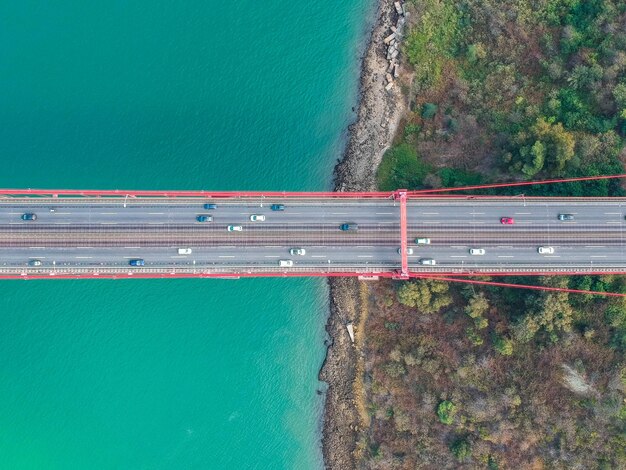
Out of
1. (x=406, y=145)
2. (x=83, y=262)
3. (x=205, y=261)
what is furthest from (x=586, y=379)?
(x=83, y=262)

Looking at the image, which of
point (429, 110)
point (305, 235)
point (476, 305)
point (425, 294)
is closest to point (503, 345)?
point (476, 305)

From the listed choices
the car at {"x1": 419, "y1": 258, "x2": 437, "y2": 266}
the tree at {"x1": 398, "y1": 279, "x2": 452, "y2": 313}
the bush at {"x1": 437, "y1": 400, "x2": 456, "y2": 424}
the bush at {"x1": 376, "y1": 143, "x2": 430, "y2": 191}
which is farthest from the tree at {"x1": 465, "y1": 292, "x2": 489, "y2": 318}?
the bush at {"x1": 376, "y1": 143, "x2": 430, "y2": 191}

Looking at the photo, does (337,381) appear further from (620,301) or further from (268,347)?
(620,301)

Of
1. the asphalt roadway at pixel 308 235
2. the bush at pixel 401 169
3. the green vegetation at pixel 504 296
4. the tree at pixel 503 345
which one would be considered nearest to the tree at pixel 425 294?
the green vegetation at pixel 504 296

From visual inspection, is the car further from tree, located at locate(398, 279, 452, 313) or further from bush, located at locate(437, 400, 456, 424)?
bush, located at locate(437, 400, 456, 424)

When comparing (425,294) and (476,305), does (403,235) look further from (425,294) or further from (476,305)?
(476,305)

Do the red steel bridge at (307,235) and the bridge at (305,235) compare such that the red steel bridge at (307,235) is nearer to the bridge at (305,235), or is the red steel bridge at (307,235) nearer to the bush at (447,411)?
the bridge at (305,235)
